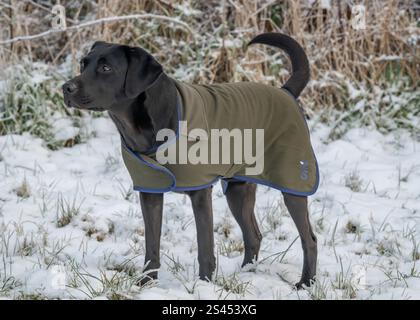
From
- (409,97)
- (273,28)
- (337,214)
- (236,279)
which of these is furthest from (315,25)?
(236,279)

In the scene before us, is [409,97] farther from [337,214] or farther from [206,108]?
[206,108]

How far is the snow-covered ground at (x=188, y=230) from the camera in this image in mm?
2861

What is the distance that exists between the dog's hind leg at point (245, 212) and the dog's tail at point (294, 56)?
562 millimetres

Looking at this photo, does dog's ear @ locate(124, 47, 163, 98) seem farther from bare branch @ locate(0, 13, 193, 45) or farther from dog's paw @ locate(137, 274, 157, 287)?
bare branch @ locate(0, 13, 193, 45)

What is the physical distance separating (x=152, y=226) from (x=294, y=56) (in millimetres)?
1127

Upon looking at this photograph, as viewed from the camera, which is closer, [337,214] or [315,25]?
[337,214]

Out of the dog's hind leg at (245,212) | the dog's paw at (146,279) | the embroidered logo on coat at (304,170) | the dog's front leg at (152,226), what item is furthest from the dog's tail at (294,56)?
the dog's paw at (146,279)

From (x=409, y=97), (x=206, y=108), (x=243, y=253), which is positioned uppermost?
(x=206, y=108)

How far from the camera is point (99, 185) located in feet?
15.0

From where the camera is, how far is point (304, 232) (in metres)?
3.18

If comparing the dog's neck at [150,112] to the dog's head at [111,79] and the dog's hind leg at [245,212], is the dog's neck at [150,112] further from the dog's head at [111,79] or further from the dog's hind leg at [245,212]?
the dog's hind leg at [245,212]

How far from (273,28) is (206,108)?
129 inches

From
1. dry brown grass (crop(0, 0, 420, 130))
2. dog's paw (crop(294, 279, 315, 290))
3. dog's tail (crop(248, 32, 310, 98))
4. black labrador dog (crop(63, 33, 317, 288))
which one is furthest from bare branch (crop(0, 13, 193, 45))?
dog's paw (crop(294, 279, 315, 290))
